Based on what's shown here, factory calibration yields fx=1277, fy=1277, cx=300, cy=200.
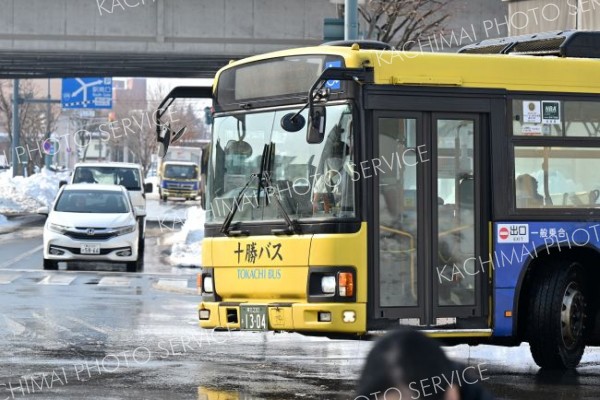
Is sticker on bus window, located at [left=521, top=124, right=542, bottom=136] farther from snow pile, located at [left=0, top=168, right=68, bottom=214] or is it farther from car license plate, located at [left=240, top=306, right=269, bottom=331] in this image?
snow pile, located at [left=0, top=168, right=68, bottom=214]

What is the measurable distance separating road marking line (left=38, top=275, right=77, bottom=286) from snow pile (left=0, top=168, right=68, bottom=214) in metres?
30.2

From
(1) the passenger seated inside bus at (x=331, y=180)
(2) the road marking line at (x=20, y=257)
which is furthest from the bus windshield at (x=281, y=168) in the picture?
(2) the road marking line at (x=20, y=257)

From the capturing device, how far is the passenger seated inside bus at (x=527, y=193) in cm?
1144

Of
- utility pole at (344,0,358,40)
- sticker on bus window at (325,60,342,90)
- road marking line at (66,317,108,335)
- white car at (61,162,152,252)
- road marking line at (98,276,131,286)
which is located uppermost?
utility pole at (344,0,358,40)

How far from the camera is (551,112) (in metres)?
11.6

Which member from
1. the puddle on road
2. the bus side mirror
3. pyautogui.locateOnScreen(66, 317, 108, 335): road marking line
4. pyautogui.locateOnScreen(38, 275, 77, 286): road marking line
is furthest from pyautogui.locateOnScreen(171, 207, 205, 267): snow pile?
the puddle on road

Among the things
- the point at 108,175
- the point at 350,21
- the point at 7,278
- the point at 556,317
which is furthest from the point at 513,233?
the point at 108,175

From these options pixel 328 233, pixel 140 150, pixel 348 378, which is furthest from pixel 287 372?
pixel 140 150

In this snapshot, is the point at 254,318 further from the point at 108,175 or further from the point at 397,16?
the point at 108,175

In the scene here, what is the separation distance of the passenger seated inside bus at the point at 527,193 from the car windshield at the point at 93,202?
14.5 metres

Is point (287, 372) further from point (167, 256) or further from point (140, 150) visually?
point (140, 150)

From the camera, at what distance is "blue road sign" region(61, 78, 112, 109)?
61.8m

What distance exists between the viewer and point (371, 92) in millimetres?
10898

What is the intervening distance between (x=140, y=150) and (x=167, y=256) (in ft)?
271
